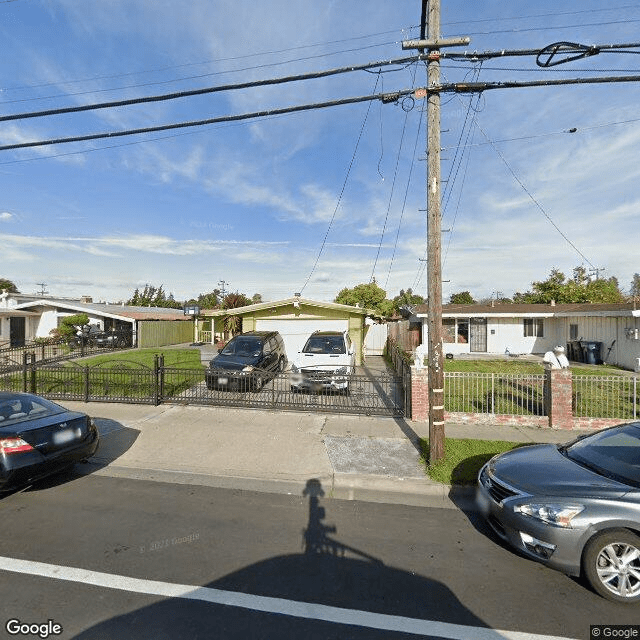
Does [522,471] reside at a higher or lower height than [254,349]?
lower

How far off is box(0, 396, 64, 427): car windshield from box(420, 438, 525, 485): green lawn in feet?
18.5

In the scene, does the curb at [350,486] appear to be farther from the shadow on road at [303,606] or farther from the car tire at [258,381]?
the car tire at [258,381]

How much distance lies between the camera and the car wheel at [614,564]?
3.09 meters

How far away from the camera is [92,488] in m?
5.21

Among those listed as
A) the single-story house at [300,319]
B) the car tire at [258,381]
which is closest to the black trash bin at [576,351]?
the single-story house at [300,319]

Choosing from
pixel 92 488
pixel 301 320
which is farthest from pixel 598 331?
pixel 92 488

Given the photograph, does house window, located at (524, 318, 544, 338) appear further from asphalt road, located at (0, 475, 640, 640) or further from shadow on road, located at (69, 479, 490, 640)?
shadow on road, located at (69, 479, 490, 640)

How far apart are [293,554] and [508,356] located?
1939cm

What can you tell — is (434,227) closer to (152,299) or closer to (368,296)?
(368,296)

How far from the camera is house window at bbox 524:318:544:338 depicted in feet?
69.2

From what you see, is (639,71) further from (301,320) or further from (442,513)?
(301,320)

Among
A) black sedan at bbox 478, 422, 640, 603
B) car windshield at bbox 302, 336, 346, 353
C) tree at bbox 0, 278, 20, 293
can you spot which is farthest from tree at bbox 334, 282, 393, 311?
tree at bbox 0, 278, 20, 293

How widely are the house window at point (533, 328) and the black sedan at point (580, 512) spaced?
736 inches

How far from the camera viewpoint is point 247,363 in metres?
10.8
